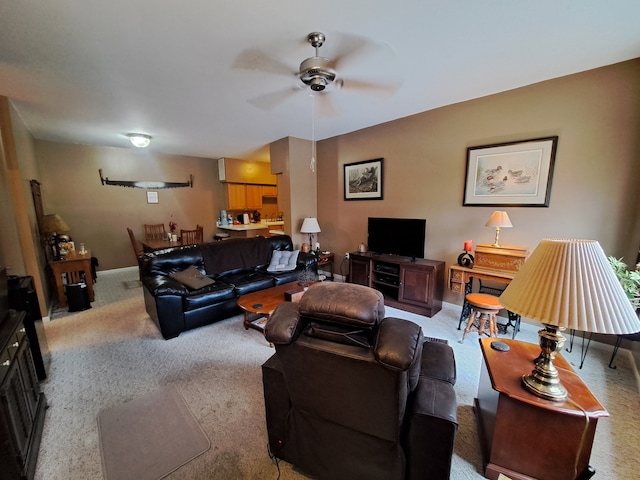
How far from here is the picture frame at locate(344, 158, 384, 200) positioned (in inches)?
161

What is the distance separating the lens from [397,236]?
149 inches

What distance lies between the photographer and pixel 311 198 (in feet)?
16.5

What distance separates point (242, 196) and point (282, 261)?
11.6ft

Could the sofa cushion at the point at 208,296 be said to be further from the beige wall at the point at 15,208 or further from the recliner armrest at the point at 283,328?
the recliner armrest at the point at 283,328

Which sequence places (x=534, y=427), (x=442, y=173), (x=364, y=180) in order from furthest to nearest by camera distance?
(x=364, y=180), (x=442, y=173), (x=534, y=427)

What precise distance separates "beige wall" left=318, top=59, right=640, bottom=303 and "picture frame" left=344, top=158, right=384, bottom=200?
10 cm

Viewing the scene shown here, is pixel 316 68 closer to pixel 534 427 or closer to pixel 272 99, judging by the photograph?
pixel 272 99

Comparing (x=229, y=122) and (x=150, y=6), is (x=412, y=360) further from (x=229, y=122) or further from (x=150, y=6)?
(x=229, y=122)

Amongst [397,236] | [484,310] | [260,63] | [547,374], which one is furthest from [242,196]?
[547,374]

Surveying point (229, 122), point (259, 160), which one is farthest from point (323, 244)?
point (259, 160)

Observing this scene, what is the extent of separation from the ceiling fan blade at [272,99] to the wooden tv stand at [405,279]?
2.36 meters

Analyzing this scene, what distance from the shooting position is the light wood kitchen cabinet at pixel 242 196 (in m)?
6.77

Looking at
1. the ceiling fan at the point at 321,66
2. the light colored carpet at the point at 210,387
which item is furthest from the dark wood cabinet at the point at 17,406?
the ceiling fan at the point at 321,66

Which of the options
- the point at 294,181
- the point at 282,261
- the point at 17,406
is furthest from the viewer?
the point at 294,181
